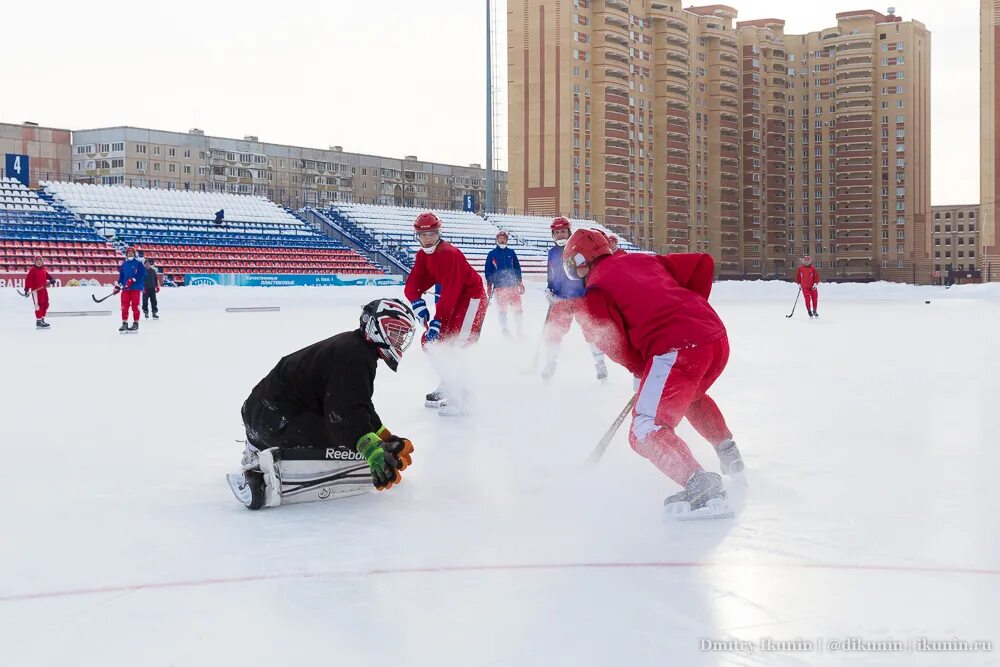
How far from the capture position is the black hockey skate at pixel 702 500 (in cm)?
365

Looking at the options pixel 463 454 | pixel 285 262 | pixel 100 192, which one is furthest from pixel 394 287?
pixel 463 454

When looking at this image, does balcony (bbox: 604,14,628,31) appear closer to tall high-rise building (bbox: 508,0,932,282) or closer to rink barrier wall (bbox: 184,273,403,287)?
tall high-rise building (bbox: 508,0,932,282)

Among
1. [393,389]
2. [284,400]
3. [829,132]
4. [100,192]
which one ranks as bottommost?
[393,389]

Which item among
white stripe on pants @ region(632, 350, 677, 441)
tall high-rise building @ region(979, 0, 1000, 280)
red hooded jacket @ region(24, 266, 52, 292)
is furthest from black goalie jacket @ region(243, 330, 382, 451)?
tall high-rise building @ region(979, 0, 1000, 280)

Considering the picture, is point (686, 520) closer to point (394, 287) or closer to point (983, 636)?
point (983, 636)

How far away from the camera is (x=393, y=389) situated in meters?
7.98

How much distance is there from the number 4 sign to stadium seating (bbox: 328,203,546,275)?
10.9 metres

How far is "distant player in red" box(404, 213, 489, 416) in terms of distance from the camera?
6.61 m

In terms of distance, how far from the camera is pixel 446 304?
6711 mm

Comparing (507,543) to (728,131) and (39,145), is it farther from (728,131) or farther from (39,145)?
(728,131)

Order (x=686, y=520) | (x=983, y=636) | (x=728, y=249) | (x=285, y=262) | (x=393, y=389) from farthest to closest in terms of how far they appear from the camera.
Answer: (x=728, y=249), (x=285, y=262), (x=393, y=389), (x=686, y=520), (x=983, y=636)

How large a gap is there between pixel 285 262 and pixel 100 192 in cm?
674

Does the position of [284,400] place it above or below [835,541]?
above

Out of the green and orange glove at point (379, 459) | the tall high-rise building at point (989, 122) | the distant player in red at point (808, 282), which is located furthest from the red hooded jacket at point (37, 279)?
the tall high-rise building at point (989, 122)
